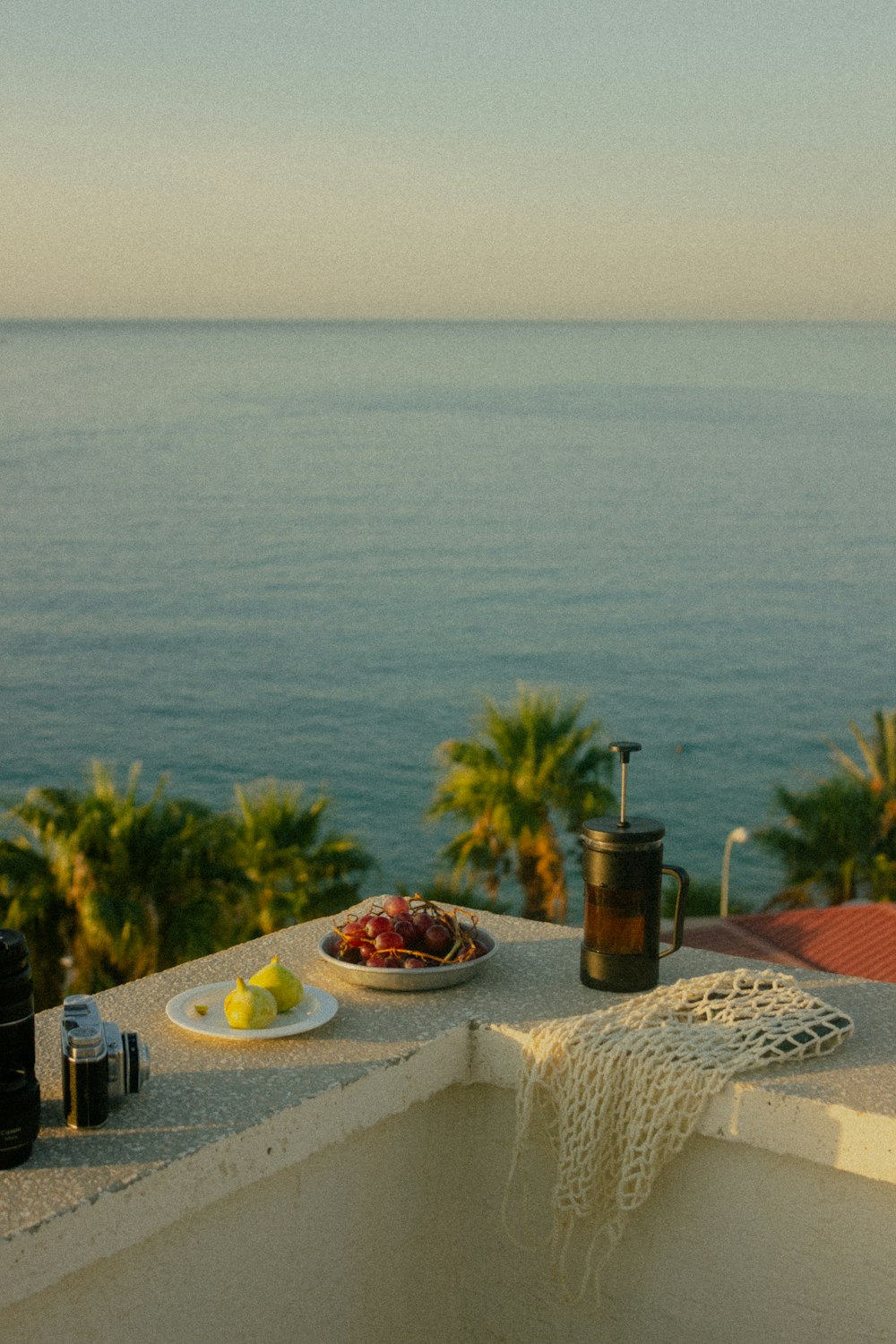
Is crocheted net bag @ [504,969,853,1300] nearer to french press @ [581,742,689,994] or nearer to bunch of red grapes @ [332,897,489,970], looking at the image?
french press @ [581,742,689,994]

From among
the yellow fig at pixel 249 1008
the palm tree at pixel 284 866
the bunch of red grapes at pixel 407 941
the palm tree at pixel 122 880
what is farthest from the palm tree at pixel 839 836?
the yellow fig at pixel 249 1008

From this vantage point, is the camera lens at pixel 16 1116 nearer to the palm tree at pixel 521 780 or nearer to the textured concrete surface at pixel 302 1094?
the textured concrete surface at pixel 302 1094

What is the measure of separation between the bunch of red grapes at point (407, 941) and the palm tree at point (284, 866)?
15223mm

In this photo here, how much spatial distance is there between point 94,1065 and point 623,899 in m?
0.98

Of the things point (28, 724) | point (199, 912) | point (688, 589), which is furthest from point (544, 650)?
point (199, 912)

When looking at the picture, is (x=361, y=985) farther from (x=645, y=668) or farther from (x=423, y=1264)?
(x=645, y=668)

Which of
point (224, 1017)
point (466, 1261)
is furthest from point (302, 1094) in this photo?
point (466, 1261)

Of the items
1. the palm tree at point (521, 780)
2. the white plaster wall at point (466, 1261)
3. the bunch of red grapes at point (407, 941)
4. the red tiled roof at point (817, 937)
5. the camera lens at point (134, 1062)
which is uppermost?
the bunch of red grapes at point (407, 941)

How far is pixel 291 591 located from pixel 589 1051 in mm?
62688

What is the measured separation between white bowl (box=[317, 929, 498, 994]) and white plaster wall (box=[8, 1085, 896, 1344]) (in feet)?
0.64

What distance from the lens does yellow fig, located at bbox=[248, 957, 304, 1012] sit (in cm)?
241

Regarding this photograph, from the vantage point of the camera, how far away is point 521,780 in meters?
20.0

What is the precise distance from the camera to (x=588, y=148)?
376ft

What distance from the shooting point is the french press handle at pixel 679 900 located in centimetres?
260
